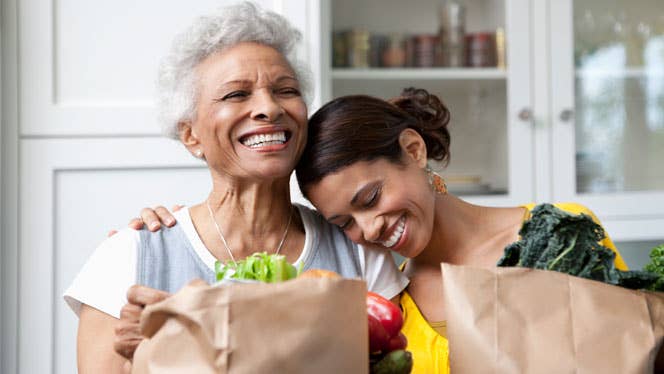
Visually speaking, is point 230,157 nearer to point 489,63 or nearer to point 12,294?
point 12,294

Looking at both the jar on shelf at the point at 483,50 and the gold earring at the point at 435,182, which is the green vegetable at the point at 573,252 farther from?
the jar on shelf at the point at 483,50

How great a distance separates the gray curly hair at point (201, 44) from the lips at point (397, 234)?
13.6 inches

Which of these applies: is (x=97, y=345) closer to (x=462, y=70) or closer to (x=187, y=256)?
(x=187, y=256)

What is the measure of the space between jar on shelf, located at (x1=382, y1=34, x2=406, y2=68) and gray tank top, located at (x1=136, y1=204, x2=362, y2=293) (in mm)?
1211

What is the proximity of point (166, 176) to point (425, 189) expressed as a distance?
0.79 metres

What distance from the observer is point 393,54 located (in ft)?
8.18

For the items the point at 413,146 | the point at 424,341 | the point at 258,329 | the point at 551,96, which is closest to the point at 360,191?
the point at 413,146

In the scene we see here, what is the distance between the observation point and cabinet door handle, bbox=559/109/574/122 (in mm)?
2414

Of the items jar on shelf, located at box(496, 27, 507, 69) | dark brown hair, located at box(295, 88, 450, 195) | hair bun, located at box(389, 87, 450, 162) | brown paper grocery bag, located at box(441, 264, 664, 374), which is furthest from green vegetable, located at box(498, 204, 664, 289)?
jar on shelf, located at box(496, 27, 507, 69)

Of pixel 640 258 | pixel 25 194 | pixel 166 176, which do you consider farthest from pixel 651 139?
pixel 25 194

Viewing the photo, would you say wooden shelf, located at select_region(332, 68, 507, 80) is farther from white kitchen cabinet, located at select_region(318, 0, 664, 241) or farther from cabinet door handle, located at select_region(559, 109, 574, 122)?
cabinet door handle, located at select_region(559, 109, 574, 122)

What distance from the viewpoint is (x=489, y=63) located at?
2.51 m

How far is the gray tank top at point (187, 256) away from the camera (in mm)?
1231

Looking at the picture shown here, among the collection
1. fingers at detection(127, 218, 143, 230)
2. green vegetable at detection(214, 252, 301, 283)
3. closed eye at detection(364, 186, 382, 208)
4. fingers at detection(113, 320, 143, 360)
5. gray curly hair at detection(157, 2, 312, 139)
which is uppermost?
gray curly hair at detection(157, 2, 312, 139)
